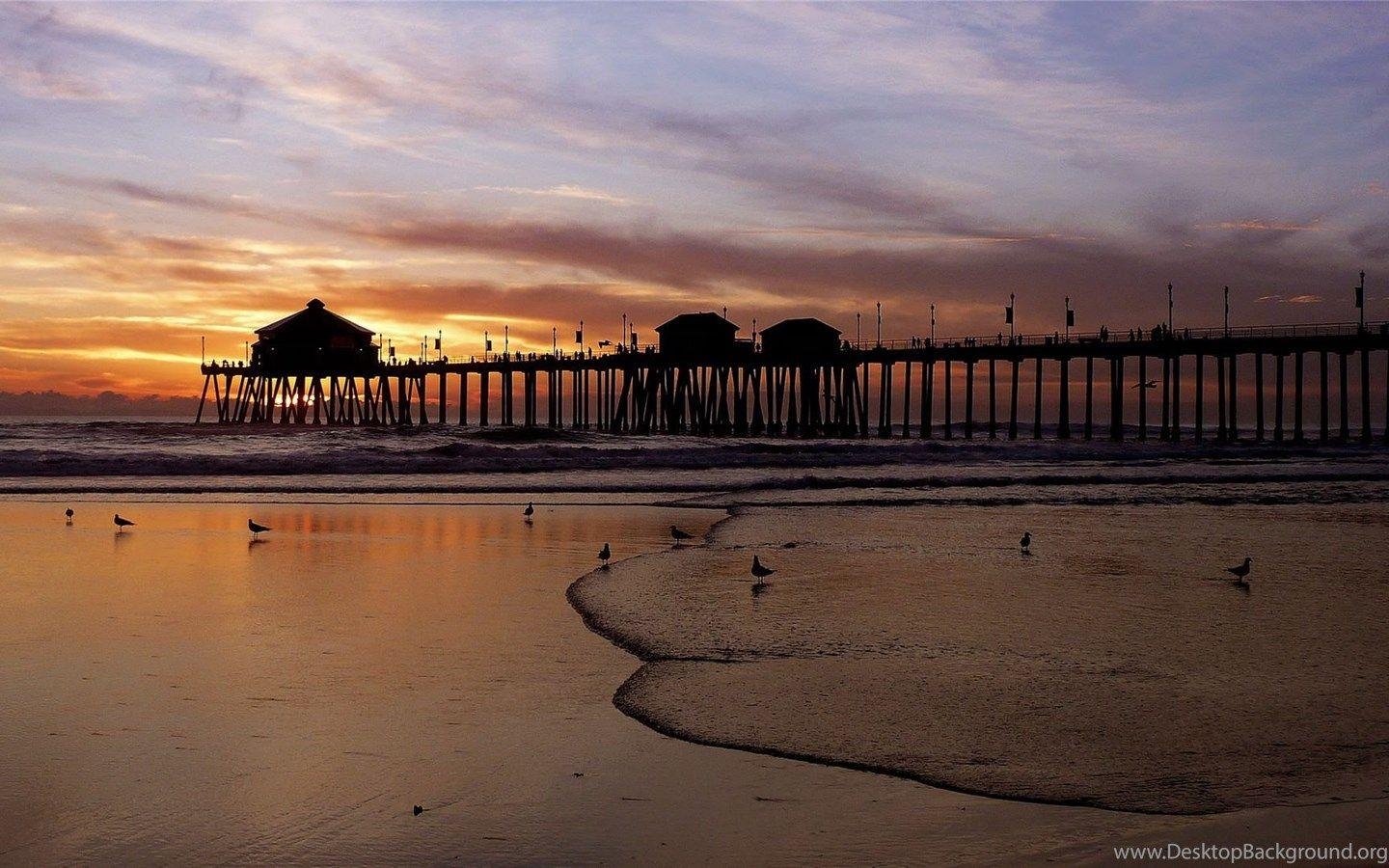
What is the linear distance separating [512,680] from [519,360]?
73605 mm

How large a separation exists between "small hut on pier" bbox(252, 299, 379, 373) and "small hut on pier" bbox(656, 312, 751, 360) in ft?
89.7

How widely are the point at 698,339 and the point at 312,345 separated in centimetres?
3120

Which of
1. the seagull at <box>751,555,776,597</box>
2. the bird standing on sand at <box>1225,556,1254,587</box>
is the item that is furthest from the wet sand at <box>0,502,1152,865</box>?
the bird standing on sand at <box>1225,556,1254,587</box>

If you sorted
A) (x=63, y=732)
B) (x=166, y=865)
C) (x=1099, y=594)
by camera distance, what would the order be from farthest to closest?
(x=1099, y=594) → (x=63, y=732) → (x=166, y=865)

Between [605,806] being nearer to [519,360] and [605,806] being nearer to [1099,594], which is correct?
[1099,594]

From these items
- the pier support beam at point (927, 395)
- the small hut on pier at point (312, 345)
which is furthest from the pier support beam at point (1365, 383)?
the small hut on pier at point (312, 345)

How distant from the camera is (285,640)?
793 cm

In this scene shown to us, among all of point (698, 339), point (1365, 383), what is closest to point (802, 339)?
point (698, 339)

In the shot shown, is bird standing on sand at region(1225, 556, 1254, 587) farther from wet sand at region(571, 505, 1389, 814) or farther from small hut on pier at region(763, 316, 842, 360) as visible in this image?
small hut on pier at region(763, 316, 842, 360)

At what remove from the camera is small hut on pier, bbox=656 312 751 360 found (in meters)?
67.6

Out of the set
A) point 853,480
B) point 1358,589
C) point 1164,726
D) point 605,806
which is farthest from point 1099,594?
point 853,480

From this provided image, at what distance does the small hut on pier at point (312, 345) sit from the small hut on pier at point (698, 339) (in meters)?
27.3

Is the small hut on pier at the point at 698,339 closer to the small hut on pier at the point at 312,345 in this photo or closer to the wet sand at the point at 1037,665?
the small hut on pier at the point at 312,345

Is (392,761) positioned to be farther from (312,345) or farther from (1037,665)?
(312,345)
